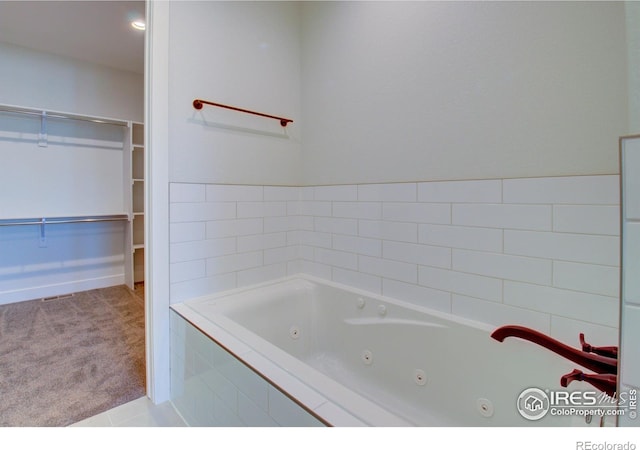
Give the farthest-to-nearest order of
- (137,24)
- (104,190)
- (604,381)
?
(104,190) → (137,24) → (604,381)

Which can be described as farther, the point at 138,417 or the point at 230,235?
the point at 230,235

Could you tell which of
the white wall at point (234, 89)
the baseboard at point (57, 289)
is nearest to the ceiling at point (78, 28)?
the white wall at point (234, 89)

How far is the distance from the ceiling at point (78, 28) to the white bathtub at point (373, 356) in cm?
247

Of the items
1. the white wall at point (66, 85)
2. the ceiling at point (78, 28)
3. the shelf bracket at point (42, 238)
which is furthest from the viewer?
the shelf bracket at point (42, 238)

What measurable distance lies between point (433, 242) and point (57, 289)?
384 centimetres

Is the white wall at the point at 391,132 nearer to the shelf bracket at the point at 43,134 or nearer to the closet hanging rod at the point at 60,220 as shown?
the closet hanging rod at the point at 60,220

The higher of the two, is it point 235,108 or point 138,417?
point 235,108

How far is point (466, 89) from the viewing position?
132 centimetres

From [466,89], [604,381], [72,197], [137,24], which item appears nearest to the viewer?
[604,381]

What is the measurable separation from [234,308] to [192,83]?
1.25 metres

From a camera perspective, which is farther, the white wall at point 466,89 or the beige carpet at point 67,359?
the beige carpet at point 67,359

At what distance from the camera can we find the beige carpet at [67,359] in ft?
4.93

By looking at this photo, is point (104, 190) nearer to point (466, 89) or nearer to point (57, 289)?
point (57, 289)

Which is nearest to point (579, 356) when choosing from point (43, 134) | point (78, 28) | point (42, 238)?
point (78, 28)
